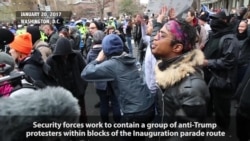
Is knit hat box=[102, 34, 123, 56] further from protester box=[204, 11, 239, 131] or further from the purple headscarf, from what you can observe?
protester box=[204, 11, 239, 131]

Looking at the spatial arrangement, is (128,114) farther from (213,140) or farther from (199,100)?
(213,140)

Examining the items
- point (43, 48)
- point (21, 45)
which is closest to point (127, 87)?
point (21, 45)

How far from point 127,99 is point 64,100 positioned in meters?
1.74

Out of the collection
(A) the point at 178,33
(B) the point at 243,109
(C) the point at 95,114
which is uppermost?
(A) the point at 178,33

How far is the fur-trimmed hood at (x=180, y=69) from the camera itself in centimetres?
211

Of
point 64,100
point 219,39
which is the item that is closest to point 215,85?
point 219,39

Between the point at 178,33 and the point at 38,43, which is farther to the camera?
the point at 38,43

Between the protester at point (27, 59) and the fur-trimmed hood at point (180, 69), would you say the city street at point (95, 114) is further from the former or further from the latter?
the fur-trimmed hood at point (180, 69)

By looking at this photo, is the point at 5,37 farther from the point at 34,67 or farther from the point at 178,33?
the point at 178,33

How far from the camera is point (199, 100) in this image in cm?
201

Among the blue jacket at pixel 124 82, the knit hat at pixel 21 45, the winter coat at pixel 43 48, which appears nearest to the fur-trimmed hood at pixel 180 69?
→ the blue jacket at pixel 124 82

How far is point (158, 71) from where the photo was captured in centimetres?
228

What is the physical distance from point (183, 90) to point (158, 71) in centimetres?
29

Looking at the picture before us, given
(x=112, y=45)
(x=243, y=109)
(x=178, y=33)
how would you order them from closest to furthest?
(x=178, y=33) < (x=243, y=109) < (x=112, y=45)
